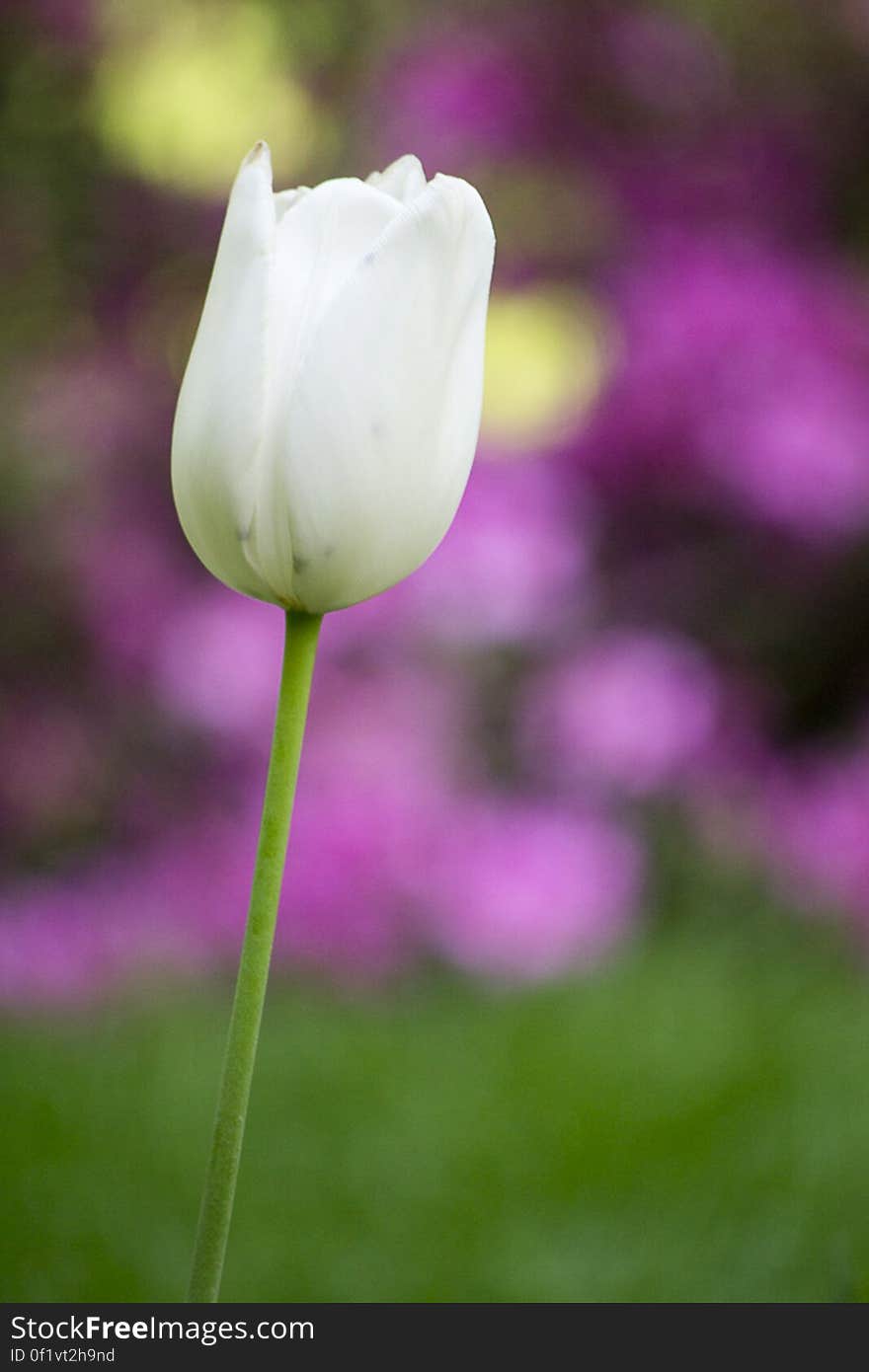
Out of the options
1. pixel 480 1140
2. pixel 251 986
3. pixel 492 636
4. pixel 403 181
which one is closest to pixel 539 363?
pixel 492 636

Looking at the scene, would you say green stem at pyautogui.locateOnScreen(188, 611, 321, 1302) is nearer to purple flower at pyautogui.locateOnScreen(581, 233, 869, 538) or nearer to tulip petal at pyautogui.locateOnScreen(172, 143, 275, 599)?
tulip petal at pyautogui.locateOnScreen(172, 143, 275, 599)

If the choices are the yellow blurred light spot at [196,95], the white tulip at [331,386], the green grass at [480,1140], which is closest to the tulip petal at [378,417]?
the white tulip at [331,386]

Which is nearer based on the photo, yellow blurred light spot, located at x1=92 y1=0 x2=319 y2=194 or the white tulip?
the white tulip

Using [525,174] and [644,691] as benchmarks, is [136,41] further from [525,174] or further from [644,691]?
[644,691]

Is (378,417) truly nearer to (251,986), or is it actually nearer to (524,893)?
(251,986)

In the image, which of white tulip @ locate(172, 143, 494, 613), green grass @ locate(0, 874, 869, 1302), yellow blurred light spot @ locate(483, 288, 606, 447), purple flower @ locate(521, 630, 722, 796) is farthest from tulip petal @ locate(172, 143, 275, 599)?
yellow blurred light spot @ locate(483, 288, 606, 447)

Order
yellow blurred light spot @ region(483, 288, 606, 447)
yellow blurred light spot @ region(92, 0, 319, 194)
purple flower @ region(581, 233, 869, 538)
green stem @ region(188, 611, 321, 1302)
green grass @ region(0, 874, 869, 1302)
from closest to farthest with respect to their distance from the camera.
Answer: green stem @ region(188, 611, 321, 1302), green grass @ region(0, 874, 869, 1302), purple flower @ region(581, 233, 869, 538), yellow blurred light spot @ region(483, 288, 606, 447), yellow blurred light spot @ region(92, 0, 319, 194)

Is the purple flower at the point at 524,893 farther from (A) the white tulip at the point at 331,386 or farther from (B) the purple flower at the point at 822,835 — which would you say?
(A) the white tulip at the point at 331,386
